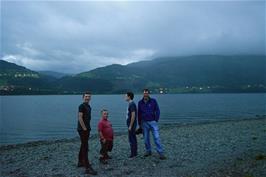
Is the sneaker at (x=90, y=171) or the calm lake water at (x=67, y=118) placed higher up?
the sneaker at (x=90, y=171)

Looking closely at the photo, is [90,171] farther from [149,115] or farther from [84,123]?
[149,115]

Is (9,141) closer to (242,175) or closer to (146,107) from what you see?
(146,107)

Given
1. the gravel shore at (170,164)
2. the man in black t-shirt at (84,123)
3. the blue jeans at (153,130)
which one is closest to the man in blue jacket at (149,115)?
the blue jeans at (153,130)

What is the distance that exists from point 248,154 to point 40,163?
951 centimetres

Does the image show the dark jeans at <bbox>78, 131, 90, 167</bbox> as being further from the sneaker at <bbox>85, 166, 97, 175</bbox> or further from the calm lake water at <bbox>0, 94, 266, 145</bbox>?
the calm lake water at <bbox>0, 94, 266, 145</bbox>

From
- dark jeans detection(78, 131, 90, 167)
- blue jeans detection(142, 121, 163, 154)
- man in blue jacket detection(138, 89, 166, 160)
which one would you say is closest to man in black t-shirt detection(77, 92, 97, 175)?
dark jeans detection(78, 131, 90, 167)

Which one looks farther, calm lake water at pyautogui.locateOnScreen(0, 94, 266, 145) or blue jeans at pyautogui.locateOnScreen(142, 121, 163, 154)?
calm lake water at pyautogui.locateOnScreen(0, 94, 266, 145)

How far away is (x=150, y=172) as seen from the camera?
10.9 meters

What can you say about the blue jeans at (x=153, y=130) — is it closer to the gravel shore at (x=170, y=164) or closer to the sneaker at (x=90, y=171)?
the gravel shore at (x=170, y=164)

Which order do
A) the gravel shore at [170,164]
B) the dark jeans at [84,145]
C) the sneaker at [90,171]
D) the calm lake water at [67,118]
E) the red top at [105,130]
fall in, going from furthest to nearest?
the calm lake water at [67,118]
the red top at [105,130]
the dark jeans at [84,145]
the sneaker at [90,171]
the gravel shore at [170,164]

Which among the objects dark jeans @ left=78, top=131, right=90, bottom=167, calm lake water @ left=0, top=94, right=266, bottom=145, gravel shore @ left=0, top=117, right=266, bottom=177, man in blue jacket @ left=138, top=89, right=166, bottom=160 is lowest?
calm lake water @ left=0, top=94, right=266, bottom=145

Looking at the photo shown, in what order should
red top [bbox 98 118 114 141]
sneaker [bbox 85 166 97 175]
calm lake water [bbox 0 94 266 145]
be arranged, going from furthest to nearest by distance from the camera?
1. calm lake water [bbox 0 94 266 145]
2. red top [bbox 98 118 114 141]
3. sneaker [bbox 85 166 97 175]

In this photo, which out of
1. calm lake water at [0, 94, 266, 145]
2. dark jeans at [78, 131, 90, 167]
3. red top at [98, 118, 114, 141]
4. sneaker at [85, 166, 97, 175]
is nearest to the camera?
sneaker at [85, 166, 97, 175]

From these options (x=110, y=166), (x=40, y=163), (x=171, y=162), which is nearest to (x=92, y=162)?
(x=110, y=166)
